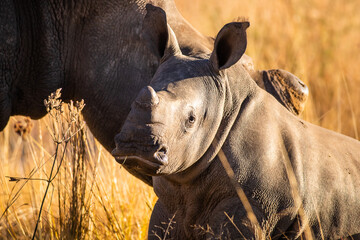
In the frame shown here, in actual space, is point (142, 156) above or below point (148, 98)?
below

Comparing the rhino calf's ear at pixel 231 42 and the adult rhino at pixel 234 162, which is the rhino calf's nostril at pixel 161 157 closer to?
the adult rhino at pixel 234 162

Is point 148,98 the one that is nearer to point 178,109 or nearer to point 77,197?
point 178,109

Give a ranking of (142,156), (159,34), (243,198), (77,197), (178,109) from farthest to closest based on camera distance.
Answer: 1. (77,197)
2. (159,34)
3. (243,198)
4. (178,109)
5. (142,156)

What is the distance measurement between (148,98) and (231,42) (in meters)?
0.61

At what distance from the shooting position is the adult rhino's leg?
3172 mm

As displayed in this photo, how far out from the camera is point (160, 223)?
322cm

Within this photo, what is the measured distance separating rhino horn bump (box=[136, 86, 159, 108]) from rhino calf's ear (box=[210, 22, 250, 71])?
0.48m

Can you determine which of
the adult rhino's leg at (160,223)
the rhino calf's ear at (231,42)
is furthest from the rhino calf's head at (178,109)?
the adult rhino's leg at (160,223)

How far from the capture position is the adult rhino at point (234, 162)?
2.84m

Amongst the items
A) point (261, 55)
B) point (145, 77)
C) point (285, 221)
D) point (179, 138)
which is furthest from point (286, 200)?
point (261, 55)

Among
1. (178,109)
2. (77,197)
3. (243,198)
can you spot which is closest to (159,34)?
(178,109)

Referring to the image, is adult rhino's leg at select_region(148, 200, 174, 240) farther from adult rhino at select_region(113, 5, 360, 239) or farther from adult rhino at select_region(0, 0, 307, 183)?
adult rhino at select_region(0, 0, 307, 183)

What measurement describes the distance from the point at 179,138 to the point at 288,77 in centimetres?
104

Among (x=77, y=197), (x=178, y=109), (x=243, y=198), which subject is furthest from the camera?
(x=77, y=197)
